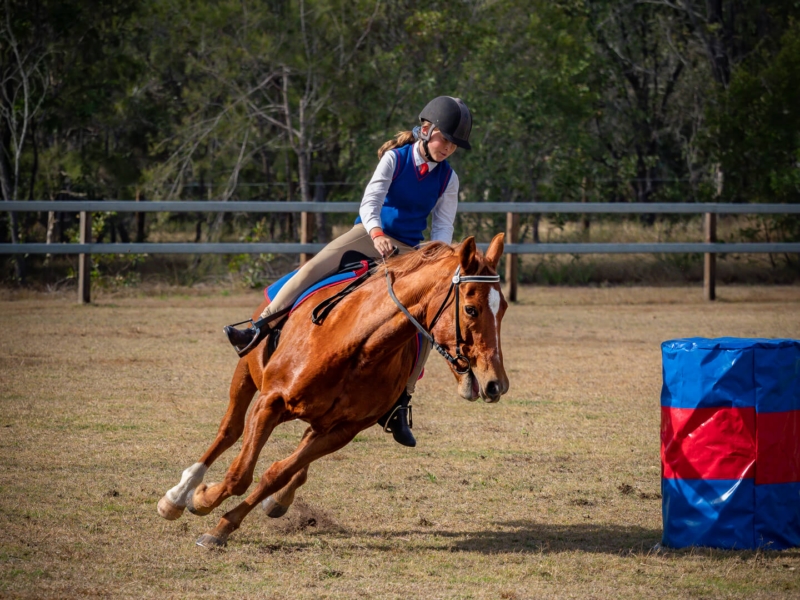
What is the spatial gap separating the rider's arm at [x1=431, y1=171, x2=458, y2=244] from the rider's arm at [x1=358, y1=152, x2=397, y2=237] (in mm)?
467

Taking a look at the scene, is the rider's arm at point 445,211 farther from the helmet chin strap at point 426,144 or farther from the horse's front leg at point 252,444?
the horse's front leg at point 252,444

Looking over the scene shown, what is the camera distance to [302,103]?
1872 centimetres

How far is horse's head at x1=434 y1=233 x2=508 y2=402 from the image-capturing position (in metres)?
4.14

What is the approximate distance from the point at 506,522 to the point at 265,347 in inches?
68.0

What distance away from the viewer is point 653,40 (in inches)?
945

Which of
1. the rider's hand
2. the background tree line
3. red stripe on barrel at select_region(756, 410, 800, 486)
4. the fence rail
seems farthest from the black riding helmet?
the background tree line

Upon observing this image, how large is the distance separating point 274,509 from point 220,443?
0.51 m

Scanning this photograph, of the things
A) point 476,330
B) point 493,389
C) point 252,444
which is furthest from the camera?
point 252,444

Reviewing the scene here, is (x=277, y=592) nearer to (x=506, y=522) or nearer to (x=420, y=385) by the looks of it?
(x=506, y=522)

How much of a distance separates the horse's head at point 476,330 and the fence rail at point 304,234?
10306 mm

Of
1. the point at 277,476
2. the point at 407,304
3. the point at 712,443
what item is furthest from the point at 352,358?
the point at 712,443

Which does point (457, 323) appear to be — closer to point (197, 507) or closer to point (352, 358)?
point (352, 358)

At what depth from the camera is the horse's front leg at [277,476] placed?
477 centimetres

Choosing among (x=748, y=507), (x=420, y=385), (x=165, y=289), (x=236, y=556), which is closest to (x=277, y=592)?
(x=236, y=556)
